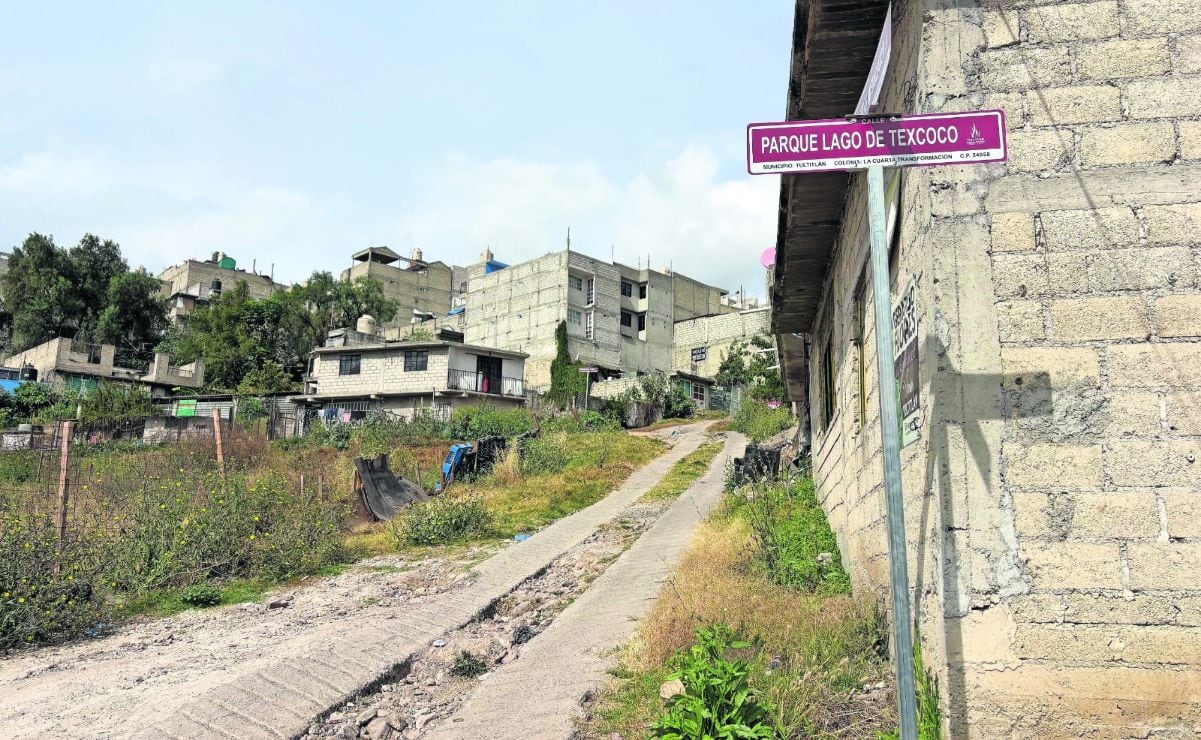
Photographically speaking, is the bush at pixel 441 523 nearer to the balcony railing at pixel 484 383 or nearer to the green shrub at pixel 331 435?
the green shrub at pixel 331 435

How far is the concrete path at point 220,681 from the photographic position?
16.5 feet

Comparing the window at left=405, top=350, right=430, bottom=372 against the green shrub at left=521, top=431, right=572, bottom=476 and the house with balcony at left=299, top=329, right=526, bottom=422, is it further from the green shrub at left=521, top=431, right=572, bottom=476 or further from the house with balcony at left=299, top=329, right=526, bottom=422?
the green shrub at left=521, top=431, right=572, bottom=476

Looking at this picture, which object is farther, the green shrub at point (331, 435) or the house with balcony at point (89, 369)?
the house with balcony at point (89, 369)

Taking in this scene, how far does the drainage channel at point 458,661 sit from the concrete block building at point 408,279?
54127mm

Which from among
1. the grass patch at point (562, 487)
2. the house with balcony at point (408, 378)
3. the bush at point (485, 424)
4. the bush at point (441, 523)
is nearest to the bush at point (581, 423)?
the bush at point (485, 424)

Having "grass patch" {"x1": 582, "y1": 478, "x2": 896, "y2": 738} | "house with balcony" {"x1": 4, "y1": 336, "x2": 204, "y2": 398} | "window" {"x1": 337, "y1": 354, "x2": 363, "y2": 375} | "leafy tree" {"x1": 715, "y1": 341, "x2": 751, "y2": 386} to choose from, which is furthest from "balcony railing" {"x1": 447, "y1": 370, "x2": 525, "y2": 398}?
"grass patch" {"x1": 582, "y1": 478, "x2": 896, "y2": 738}

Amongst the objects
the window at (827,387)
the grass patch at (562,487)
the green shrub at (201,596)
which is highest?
the window at (827,387)

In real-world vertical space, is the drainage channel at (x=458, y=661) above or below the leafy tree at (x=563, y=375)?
below

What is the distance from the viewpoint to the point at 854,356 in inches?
264

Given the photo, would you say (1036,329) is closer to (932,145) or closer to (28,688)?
(932,145)

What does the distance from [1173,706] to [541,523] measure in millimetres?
12039

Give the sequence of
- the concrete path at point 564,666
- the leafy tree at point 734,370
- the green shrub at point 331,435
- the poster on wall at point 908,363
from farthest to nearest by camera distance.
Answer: the leafy tree at point 734,370
the green shrub at point 331,435
the concrete path at point 564,666
the poster on wall at point 908,363

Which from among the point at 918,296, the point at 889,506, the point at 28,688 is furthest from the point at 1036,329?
the point at 28,688

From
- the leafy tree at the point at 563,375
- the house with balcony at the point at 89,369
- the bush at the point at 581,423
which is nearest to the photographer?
the bush at the point at 581,423
